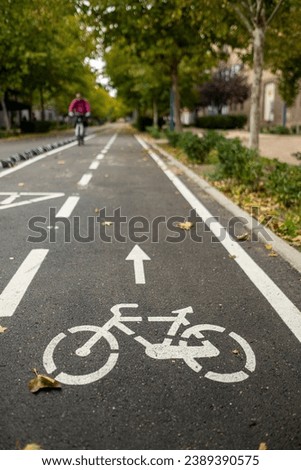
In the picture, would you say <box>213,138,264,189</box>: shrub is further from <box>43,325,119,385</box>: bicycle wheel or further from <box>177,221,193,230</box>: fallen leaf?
<box>43,325,119,385</box>: bicycle wheel

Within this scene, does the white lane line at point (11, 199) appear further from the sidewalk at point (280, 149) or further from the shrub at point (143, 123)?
the shrub at point (143, 123)

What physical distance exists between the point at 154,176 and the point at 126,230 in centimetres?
539

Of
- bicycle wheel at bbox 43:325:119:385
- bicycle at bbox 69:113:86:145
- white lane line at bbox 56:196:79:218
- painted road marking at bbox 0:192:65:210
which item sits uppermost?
bicycle at bbox 69:113:86:145

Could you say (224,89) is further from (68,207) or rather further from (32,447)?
(32,447)

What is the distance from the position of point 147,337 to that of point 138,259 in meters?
1.73

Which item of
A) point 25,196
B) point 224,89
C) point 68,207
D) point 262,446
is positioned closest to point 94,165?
point 25,196

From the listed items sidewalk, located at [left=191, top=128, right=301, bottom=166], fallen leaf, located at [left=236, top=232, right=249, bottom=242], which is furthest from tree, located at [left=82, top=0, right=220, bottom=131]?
fallen leaf, located at [left=236, top=232, right=249, bottom=242]

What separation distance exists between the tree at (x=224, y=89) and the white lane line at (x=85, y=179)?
35.9 meters

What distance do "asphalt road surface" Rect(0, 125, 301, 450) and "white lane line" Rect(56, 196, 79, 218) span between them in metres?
0.68

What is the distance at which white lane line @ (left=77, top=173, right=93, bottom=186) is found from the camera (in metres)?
9.67

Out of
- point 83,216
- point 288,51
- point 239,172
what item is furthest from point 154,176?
point 288,51

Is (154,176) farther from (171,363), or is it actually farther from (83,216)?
(171,363)

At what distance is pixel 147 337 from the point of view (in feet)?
9.66

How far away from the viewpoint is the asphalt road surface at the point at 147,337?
2098 millimetres
